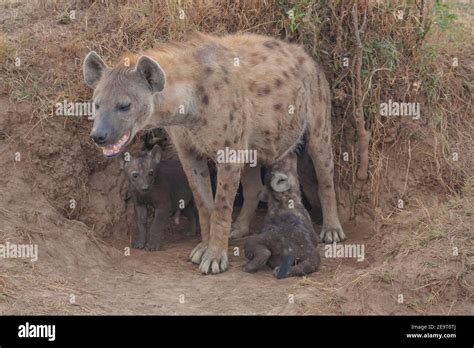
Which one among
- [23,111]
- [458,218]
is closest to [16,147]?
[23,111]

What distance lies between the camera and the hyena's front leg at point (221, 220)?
5246mm

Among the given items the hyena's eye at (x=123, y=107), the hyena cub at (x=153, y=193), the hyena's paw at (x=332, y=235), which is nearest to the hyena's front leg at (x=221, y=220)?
the hyena cub at (x=153, y=193)

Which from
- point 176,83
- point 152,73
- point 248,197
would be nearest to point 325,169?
point 248,197

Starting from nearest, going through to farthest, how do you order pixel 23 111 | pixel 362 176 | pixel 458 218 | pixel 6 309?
1. pixel 6 309
2. pixel 458 218
3. pixel 23 111
4. pixel 362 176

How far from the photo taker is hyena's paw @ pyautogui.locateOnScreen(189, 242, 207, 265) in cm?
545

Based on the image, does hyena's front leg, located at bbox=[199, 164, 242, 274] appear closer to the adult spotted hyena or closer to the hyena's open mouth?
the adult spotted hyena

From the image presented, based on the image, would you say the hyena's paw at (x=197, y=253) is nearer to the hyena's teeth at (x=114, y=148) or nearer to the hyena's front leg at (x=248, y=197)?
the hyena's front leg at (x=248, y=197)

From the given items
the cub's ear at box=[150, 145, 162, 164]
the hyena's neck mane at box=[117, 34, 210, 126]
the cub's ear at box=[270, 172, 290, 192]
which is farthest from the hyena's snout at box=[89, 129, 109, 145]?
the cub's ear at box=[270, 172, 290, 192]

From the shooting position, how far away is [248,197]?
6.27m

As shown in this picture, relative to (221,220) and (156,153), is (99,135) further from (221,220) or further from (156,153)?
(156,153)

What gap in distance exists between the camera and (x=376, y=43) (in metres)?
6.08

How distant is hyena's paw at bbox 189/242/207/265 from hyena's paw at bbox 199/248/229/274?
14 centimetres

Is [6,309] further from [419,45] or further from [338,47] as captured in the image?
[419,45]

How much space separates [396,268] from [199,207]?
1.65 m
